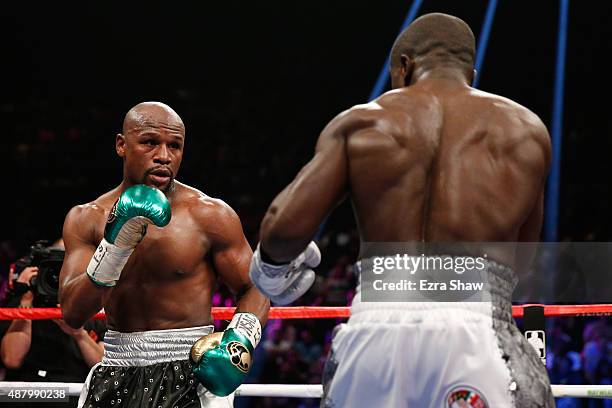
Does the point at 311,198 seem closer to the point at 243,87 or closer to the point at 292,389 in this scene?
the point at 292,389

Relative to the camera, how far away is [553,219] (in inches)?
323

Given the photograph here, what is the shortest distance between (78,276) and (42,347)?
1389mm

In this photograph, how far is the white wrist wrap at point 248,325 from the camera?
240 centimetres

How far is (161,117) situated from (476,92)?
1189 mm

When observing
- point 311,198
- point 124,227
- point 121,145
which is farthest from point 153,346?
point 311,198

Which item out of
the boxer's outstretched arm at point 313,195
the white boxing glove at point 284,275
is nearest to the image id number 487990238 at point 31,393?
the white boxing glove at point 284,275

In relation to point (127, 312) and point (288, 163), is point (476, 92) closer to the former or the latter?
point (127, 312)

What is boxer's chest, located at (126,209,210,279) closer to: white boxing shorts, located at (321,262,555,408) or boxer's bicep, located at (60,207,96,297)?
boxer's bicep, located at (60,207,96,297)

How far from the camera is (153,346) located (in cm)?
247

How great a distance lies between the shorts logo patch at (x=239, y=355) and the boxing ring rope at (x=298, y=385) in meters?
0.55

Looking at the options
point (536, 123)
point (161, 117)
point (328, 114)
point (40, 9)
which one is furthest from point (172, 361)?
point (40, 9)

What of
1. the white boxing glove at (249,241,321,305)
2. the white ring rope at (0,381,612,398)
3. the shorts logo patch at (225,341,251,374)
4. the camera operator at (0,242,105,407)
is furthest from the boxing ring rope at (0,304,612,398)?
the white boxing glove at (249,241,321,305)

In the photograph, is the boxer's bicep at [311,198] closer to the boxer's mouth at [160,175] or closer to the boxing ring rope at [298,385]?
the boxer's mouth at [160,175]
